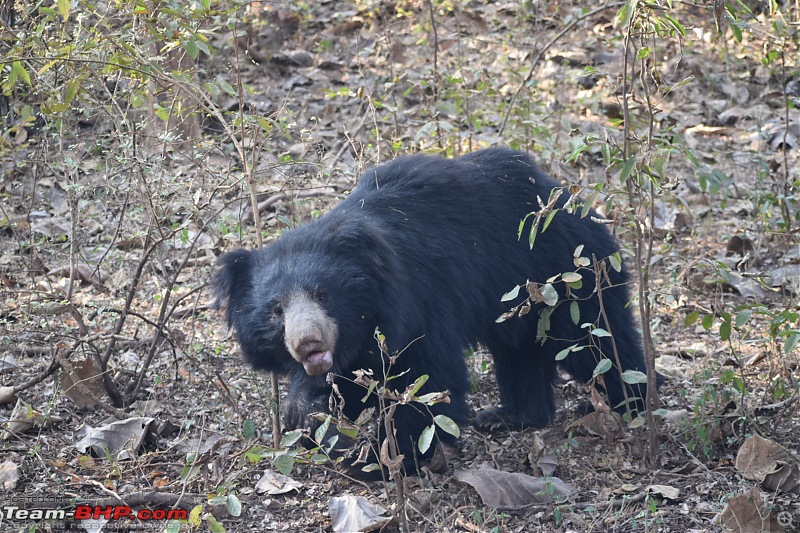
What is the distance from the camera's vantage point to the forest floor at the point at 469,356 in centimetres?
313

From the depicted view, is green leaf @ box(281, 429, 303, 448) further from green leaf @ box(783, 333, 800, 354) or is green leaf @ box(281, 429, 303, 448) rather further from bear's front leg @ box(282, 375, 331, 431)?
green leaf @ box(783, 333, 800, 354)

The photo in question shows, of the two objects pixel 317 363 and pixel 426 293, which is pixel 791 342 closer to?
pixel 426 293

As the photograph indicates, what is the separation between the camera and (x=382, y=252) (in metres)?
3.42

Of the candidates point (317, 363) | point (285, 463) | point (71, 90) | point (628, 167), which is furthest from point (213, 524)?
point (71, 90)

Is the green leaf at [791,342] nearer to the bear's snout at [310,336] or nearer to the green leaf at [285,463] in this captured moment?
the bear's snout at [310,336]

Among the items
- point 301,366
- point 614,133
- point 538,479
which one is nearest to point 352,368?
point 301,366

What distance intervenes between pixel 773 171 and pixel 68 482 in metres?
4.93

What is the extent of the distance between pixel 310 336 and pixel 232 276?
20.6 inches

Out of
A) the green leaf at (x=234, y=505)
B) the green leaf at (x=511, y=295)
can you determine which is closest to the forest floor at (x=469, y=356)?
the green leaf at (x=234, y=505)

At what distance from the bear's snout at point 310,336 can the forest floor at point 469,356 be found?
1.12ft

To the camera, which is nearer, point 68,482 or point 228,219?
point 68,482

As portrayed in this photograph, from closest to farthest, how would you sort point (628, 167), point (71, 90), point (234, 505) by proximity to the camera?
point (234, 505), point (628, 167), point (71, 90)

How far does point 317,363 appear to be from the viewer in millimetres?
3229

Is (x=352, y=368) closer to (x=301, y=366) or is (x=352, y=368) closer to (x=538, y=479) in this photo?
(x=301, y=366)
